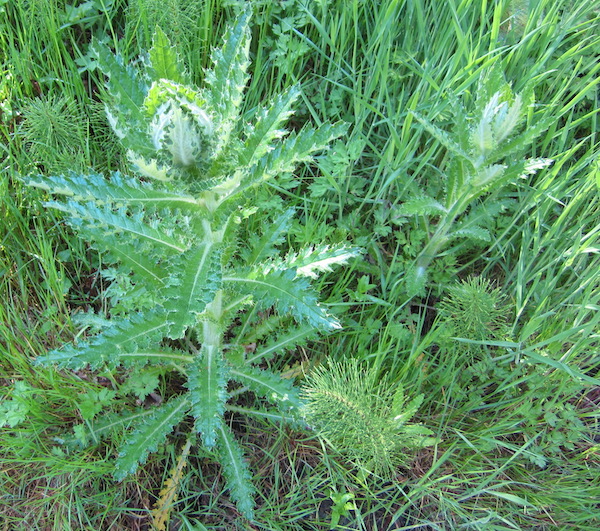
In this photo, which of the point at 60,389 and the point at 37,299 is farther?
the point at 37,299

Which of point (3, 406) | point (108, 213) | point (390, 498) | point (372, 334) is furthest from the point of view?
point (372, 334)

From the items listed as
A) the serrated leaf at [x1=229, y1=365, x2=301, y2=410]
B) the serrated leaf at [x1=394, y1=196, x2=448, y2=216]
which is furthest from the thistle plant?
the serrated leaf at [x1=229, y1=365, x2=301, y2=410]

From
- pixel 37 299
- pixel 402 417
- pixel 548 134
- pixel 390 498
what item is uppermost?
pixel 548 134

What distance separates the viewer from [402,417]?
226 centimetres

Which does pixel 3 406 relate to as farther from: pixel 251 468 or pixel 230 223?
pixel 230 223

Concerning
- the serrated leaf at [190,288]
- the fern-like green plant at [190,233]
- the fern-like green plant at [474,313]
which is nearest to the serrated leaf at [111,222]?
the fern-like green plant at [190,233]

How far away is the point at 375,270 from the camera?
2.80m

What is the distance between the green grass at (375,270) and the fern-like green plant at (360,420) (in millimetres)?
116

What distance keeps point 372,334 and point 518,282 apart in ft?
2.52

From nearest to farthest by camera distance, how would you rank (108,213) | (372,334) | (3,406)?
(108,213)
(3,406)
(372,334)

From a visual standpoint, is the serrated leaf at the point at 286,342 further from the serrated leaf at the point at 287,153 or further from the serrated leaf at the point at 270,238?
the serrated leaf at the point at 287,153

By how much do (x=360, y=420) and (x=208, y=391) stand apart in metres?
0.68

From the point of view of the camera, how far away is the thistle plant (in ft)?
7.33

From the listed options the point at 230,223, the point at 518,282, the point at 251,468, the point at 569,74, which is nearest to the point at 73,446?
the point at 251,468
